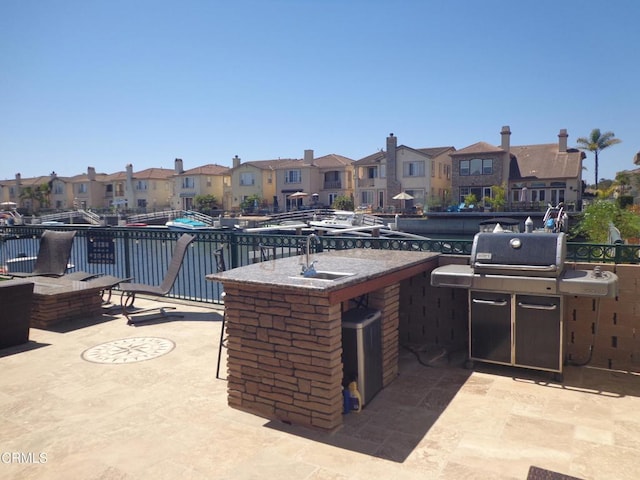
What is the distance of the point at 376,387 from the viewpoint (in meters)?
4.39

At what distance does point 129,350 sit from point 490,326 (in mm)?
4226

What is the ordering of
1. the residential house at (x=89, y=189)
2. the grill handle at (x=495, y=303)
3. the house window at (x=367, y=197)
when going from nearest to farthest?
the grill handle at (x=495, y=303) → the house window at (x=367, y=197) → the residential house at (x=89, y=189)

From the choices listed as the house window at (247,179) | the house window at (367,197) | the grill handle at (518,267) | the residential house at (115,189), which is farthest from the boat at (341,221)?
the residential house at (115,189)

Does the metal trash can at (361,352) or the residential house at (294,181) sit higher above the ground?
the residential house at (294,181)

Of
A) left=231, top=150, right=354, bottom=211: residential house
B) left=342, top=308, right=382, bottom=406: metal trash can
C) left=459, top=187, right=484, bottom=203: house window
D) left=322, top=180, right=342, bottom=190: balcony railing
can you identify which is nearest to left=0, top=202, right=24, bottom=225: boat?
left=231, top=150, right=354, bottom=211: residential house

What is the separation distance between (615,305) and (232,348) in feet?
12.7

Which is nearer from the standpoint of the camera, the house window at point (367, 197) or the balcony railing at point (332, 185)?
the house window at point (367, 197)

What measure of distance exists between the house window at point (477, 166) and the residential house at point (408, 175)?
3159mm

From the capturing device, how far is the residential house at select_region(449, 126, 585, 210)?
4091cm

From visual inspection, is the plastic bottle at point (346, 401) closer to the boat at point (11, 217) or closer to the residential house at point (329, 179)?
the boat at point (11, 217)

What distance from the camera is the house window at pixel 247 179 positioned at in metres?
59.0

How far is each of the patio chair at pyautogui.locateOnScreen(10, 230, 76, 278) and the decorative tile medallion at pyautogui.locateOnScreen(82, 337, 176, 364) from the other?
3032 mm

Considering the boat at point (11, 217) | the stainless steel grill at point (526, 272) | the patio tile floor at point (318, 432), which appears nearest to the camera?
the patio tile floor at point (318, 432)

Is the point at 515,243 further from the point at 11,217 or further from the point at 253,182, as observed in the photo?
the point at 253,182
